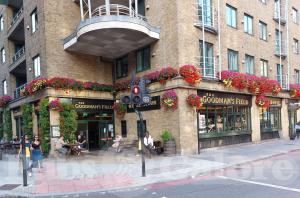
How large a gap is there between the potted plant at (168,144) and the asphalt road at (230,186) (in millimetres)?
4619

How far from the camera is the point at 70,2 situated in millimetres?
19359

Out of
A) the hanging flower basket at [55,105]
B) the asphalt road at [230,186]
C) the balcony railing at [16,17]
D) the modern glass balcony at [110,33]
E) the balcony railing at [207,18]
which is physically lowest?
the asphalt road at [230,186]

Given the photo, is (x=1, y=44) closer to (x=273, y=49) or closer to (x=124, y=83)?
(x=124, y=83)

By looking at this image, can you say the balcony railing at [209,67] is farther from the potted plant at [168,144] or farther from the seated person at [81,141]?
the seated person at [81,141]

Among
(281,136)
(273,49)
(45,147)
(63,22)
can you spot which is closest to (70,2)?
(63,22)

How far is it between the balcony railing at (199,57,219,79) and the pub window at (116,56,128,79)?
5.47 m

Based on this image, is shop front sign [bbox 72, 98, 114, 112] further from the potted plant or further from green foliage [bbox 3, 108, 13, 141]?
green foliage [bbox 3, 108, 13, 141]

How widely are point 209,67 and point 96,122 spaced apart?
8.34m

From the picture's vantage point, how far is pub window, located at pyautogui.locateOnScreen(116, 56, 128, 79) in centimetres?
2045

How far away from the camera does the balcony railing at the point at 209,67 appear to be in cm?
1731

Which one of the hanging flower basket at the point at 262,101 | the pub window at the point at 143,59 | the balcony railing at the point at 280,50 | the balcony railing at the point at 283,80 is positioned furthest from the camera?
the balcony railing at the point at 280,50

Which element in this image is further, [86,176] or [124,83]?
[124,83]

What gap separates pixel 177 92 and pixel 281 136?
42.5 ft

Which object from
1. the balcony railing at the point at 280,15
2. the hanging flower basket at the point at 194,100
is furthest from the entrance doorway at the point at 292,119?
the hanging flower basket at the point at 194,100
